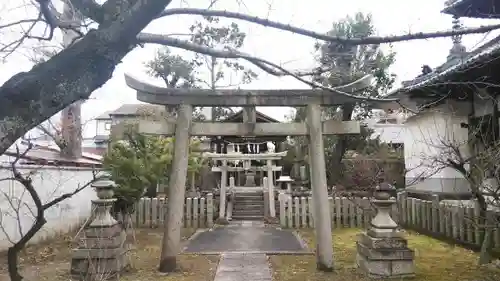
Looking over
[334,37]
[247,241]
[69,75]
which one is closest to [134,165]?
[247,241]

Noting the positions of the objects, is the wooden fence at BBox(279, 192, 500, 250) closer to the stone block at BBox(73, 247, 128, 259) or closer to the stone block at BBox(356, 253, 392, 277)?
the stone block at BBox(356, 253, 392, 277)

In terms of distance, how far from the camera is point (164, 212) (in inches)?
590

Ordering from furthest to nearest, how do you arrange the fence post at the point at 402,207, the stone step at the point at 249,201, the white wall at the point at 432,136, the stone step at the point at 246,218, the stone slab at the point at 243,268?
the stone step at the point at 249,201 < the stone step at the point at 246,218 < the fence post at the point at 402,207 < the white wall at the point at 432,136 < the stone slab at the point at 243,268

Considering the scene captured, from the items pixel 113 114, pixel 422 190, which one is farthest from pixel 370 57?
pixel 113 114

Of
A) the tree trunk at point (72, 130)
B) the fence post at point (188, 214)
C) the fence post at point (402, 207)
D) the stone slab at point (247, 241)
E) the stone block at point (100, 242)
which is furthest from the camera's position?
the tree trunk at point (72, 130)

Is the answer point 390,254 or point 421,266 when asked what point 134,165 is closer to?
point 390,254

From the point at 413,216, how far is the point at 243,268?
6990 millimetres

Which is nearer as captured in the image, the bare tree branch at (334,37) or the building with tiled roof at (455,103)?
the bare tree branch at (334,37)

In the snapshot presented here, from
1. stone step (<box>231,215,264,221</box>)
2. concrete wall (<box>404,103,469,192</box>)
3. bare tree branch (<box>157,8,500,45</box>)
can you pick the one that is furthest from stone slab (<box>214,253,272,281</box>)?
stone step (<box>231,215,264,221</box>)

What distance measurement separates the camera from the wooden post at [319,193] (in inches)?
305

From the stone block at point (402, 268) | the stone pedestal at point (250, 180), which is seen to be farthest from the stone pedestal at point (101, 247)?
the stone pedestal at point (250, 180)

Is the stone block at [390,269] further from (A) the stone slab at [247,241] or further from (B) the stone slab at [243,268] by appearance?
(A) the stone slab at [247,241]

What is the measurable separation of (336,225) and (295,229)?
147cm

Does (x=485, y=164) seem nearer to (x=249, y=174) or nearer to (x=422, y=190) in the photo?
(x=422, y=190)
